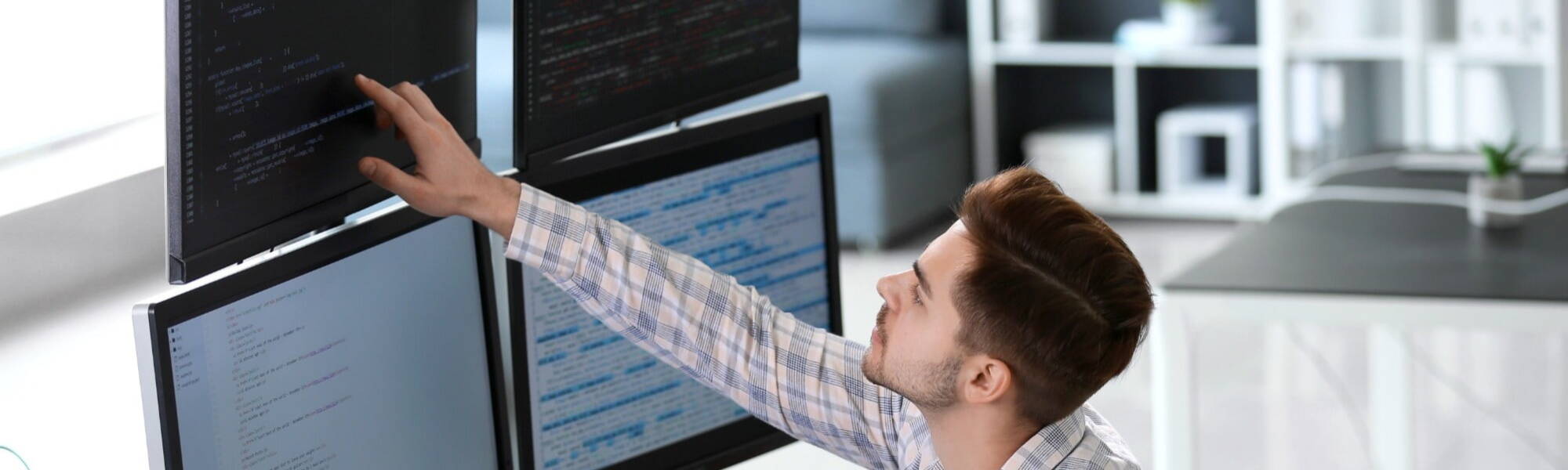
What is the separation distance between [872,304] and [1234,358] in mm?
861

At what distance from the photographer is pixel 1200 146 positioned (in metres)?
4.95

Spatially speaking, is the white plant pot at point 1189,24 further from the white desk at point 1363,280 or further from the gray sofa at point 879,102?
the white desk at point 1363,280

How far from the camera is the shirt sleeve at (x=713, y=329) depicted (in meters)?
1.30

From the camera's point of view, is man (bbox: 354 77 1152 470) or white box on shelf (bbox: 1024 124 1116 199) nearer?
man (bbox: 354 77 1152 470)

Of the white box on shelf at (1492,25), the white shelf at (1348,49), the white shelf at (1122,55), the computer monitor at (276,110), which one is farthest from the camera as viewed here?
the white shelf at (1122,55)

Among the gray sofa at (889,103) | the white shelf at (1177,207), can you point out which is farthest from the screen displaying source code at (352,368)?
the white shelf at (1177,207)

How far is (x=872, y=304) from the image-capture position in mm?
4109

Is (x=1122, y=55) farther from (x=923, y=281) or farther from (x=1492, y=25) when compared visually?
(x=923, y=281)

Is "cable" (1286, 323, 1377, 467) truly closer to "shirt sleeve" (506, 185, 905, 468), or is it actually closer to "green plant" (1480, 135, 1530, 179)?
"green plant" (1480, 135, 1530, 179)

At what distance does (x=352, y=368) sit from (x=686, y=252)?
373mm

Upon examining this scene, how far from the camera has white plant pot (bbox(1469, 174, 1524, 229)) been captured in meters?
2.50

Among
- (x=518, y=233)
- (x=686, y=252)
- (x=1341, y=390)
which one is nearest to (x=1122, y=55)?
(x=1341, y=390)

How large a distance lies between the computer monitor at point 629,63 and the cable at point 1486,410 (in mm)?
1540

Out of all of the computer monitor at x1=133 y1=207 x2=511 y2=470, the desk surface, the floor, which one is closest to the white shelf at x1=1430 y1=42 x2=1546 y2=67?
the floor
